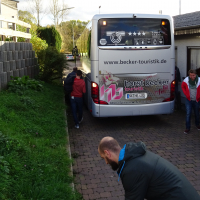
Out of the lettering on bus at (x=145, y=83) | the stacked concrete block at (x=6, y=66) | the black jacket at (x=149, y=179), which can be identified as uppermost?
the stacked concrete block at (x=6, y=66)

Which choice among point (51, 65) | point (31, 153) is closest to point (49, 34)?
point (51, 65)

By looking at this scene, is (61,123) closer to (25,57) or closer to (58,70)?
(25,57)

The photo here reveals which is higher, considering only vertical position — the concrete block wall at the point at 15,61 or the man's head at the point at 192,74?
the concrete block wall at the point at 15,61

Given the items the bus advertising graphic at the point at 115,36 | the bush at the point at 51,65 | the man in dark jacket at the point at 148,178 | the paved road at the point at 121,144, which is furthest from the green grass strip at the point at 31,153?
the bush at the point at 51,65

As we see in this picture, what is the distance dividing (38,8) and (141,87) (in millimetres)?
34657

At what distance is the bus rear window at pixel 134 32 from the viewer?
27.8ft

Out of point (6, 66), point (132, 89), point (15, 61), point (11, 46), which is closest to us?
point (132, 89)

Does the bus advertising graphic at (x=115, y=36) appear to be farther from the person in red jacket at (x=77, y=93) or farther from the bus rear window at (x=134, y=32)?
the person in red jacket at (x=77, y=93)

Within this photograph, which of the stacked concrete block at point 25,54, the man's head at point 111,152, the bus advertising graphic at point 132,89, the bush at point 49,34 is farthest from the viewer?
the bush at point 49,34

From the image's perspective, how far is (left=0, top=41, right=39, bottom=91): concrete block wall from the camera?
934cm

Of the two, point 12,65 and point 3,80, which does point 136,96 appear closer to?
point 3,80

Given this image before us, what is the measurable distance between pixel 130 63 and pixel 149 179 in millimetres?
6369

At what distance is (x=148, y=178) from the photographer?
248 cm

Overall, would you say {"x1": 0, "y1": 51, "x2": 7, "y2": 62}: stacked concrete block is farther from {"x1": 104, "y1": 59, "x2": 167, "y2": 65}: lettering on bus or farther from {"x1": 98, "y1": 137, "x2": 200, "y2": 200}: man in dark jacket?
{"x1": 98, "y1": 137, "x2": 200, "y2": 200}: man in dark jacket
